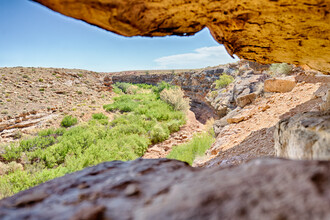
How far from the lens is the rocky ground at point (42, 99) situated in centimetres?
895

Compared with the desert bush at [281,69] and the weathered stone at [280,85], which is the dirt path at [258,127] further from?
the desert bush at [281,69]

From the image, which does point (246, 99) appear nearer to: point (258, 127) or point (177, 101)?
point (258, 127)

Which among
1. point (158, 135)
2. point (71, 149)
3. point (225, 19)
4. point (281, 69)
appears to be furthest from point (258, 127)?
point (71, 149)

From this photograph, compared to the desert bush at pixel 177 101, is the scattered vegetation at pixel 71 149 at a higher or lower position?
lower

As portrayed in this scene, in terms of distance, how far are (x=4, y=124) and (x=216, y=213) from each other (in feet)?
36.0

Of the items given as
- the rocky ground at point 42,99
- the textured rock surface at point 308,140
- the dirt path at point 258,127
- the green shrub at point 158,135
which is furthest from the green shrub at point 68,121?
the textured rock surface at point 308,140

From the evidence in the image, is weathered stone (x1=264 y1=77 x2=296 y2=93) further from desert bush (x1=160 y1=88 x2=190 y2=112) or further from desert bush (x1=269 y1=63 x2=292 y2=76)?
desert bush (x1=160 y1=88 x2=190 y2=112)

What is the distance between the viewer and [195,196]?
698 mm

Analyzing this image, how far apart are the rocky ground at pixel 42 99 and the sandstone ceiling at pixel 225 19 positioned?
8828 mm

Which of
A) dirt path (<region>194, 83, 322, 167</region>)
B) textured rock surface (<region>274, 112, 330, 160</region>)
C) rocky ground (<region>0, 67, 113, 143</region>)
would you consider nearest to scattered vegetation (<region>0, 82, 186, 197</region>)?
rocky ground (<region>0, 67, 113, 143</region>)

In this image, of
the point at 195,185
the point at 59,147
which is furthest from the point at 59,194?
the point at 59,147

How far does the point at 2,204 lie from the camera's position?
960mm

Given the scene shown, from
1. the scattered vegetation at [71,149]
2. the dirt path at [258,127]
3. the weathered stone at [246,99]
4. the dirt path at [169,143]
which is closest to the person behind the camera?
the dirt path at [258,127]

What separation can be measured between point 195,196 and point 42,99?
1536cm
